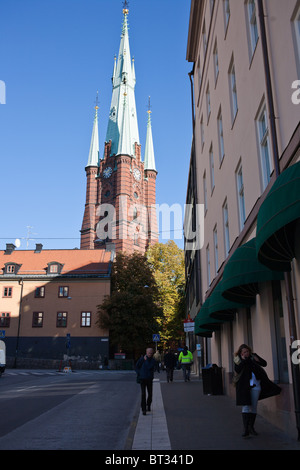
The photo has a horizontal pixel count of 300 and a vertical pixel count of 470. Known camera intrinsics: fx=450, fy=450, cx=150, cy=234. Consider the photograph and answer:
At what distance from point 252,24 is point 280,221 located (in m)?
7.88

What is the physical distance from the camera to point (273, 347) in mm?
9555

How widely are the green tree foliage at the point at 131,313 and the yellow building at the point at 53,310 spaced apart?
1.37 meters

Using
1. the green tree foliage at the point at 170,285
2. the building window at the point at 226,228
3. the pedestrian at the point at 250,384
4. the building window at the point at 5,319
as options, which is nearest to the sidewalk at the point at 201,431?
the pedestrian at the point at 250,384

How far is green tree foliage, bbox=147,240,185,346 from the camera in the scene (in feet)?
189

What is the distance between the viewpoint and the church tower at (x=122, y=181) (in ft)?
289

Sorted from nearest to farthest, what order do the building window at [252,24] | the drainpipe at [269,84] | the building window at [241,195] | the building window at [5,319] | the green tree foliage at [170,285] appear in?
the drainpipe at [269,84] < the building window at [252,24] < the building window at [241,195] < the building window at [5,319] < the green tree foliage at [170,285]

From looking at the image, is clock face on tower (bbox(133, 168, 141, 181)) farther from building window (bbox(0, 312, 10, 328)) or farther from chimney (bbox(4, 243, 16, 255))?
building window (bbox(0, 312, 10, 328))

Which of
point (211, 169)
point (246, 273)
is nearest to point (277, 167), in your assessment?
point (246, 273)

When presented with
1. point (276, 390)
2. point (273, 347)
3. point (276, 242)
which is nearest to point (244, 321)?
point (273, 347)

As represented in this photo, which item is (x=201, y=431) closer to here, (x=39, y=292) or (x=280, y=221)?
(x=280, y=221)

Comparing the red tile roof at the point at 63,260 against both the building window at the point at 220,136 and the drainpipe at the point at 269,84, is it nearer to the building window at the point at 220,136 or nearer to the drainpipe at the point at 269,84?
the building window at the point at 220,136

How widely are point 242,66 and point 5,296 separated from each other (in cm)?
4472

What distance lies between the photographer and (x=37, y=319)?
50219 mm

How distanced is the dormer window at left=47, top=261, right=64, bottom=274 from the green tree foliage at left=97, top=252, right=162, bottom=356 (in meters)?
6.33
